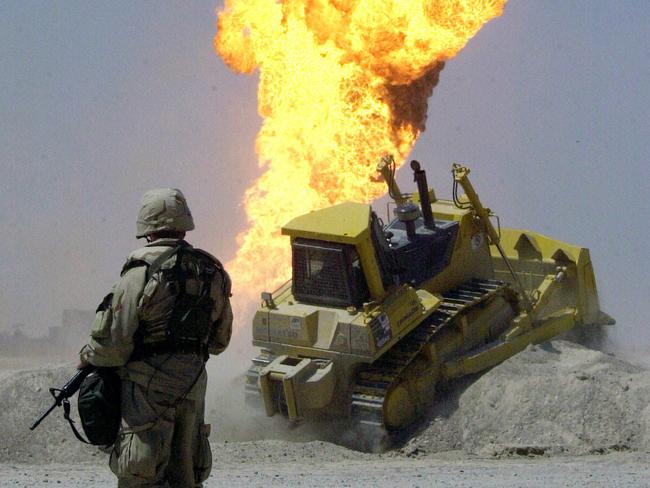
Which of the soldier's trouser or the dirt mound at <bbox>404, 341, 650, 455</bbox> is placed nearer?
the soldier's trouser

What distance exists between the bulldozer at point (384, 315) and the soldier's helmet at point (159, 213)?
7510 mm

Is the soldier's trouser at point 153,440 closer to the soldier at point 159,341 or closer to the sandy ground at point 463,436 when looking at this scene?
the soldier at point 159,341

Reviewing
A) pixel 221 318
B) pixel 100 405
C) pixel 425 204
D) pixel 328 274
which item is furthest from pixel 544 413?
pixel 100 405

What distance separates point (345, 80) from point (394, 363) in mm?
5361

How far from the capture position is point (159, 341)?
755 centimetres

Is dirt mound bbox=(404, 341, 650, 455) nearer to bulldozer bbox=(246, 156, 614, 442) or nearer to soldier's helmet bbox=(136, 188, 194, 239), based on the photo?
bulldozer bbox=(246, 156, 614, 442)

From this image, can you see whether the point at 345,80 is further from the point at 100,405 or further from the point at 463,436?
the point at 100,405

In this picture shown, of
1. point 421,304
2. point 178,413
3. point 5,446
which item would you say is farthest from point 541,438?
point 178,413

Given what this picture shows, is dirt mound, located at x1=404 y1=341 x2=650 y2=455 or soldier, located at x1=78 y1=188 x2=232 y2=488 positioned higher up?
soldier, located at x1=78 y1=188 x2=232 y2=488

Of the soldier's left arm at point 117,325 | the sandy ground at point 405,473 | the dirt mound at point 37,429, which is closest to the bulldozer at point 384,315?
the sandy ground at point 405,473

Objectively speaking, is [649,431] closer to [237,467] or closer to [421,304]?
[421,304]

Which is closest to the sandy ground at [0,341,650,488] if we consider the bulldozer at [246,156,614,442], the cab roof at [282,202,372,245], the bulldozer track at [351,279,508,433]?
the bulldozer at [246,156,614,442]

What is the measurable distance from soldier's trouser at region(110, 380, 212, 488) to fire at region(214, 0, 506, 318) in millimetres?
11737

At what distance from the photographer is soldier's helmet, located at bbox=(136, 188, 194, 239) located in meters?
7.68
